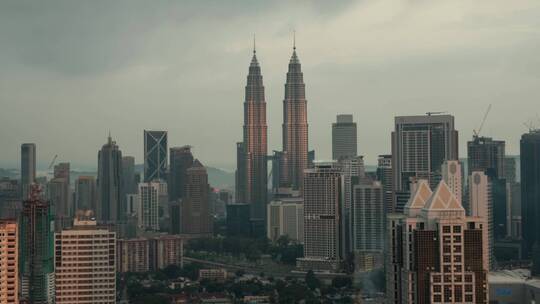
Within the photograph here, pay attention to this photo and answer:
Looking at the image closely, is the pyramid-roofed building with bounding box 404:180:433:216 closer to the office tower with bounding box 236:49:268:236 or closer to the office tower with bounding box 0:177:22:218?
the office tower with bounding box 0:177:22:218

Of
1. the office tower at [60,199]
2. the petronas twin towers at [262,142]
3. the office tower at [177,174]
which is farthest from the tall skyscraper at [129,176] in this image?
the office tower at [60,199]

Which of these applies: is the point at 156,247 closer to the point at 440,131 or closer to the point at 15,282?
the point at 440,131

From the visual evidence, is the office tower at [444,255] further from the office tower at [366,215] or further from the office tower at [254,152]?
the office tower at [254,152]

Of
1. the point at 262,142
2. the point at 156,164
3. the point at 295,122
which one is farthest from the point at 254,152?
the point at 156,164

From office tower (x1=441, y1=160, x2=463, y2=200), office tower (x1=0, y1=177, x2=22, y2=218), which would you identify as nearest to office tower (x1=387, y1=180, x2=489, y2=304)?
office tower (x1=0, y1=177, x2=22, y2=218)

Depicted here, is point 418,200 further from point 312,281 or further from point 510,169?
point 510,169

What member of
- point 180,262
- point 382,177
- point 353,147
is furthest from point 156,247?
point 353,147
